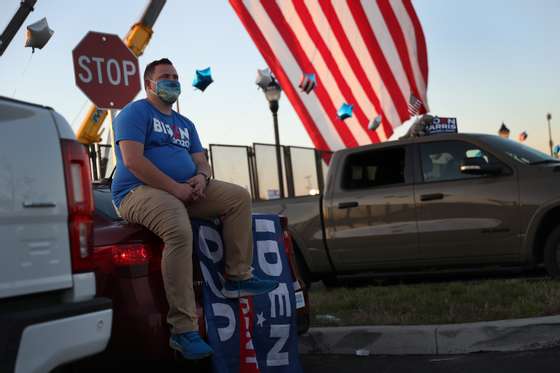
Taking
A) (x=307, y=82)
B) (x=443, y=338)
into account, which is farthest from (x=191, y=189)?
(x=307, y=82)

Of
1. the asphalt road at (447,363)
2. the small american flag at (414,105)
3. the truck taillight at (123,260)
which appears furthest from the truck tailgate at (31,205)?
the small american flag at (414,105)

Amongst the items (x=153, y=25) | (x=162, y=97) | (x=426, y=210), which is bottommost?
(x=426, y=210)

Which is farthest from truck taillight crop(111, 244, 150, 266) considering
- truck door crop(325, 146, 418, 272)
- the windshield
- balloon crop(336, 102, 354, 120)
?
balloon crop(336, 102, 354, 120)

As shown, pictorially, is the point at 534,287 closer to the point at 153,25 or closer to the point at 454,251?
the point at 454,251

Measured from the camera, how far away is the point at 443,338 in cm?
527

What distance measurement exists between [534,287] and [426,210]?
1.48m

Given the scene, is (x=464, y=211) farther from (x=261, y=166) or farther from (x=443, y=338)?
(x=261, y=166)

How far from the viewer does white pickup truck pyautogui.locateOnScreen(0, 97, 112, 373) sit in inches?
101

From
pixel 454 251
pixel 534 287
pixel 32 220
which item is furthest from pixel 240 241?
pixel 454 251

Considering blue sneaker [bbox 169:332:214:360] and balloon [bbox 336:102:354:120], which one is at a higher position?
balloon [bbox 336:102:354:120]

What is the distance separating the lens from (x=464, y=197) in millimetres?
7492

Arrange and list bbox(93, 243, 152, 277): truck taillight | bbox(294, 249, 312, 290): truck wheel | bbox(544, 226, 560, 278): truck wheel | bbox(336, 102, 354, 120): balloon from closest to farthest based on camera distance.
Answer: bbox(93, 243, 152, 277): truck taillight, bbox(544, 226, 560, 278): truck wheel, bbox(294, 249, 312, 290): truck wheel, bbox(336, 102, 354, 120): balloon

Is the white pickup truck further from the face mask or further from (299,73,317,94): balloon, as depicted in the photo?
(299,73,317,94): balloon

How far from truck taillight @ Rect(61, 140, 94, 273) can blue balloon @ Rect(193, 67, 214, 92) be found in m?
13.3
